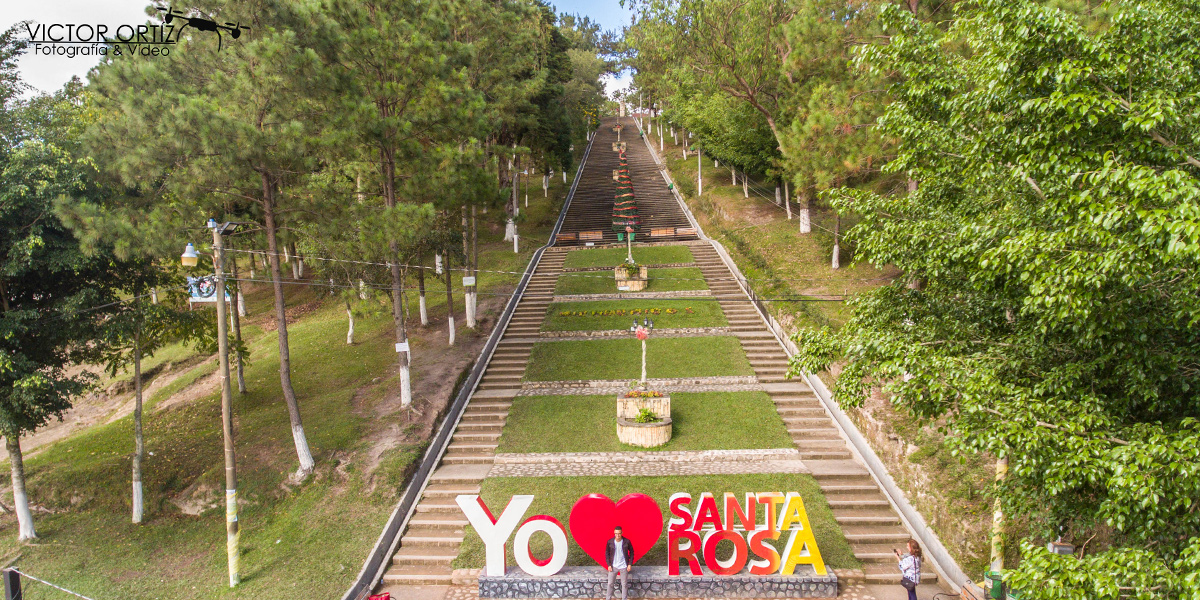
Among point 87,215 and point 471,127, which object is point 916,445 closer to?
point 471,127

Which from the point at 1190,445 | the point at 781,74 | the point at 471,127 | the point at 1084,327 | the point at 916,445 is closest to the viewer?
the point at 1190,445

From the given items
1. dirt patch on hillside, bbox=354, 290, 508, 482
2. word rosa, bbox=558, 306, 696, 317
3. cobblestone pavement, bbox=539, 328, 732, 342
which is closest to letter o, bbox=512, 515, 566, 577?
dirt patch on hillside, bbox=354, 290, 508, 482

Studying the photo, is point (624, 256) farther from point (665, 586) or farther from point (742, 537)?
point (665, 586)

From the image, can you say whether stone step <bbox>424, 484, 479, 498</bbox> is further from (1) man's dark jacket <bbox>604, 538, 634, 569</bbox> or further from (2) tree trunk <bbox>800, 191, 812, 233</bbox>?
(2) tree trunk <bbox>800, 191, 812, 233</bbox>

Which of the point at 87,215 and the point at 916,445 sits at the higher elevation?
the point at 87,215

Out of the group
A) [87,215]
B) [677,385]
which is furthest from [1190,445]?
[87,215]

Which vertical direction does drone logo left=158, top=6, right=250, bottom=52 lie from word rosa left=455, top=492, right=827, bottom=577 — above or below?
above

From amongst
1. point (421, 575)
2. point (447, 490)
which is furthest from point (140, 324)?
point (421, 575)
